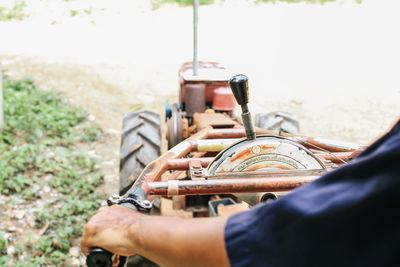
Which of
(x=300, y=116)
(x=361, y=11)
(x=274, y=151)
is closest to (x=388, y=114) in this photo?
(x=300, y=116)

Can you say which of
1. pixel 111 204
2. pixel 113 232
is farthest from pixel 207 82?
pixel 113 232

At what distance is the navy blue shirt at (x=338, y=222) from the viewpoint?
58cm

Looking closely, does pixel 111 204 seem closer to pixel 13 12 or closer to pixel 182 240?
pixel 182 240

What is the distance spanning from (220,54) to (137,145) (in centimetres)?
685

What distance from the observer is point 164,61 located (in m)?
8.91

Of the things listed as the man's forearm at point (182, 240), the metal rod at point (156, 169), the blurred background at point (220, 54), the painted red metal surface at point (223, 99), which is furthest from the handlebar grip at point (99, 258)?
the blurred background at point (220, 54)

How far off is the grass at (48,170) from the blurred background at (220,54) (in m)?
0.25

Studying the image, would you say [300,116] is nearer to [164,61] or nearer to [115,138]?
[115,138]

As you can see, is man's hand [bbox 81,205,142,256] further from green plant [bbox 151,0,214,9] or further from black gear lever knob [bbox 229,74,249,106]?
green plant [bbox 151,0,214,9]

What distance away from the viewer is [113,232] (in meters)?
1.10

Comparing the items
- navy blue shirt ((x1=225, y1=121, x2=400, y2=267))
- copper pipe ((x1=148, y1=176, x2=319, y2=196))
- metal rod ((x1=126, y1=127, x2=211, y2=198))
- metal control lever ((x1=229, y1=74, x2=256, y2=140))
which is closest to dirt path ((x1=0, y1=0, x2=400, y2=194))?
metal rod ((x1=126, y1=127, x2=211, y2=198))

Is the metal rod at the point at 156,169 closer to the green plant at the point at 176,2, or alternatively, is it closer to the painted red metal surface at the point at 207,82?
the painted red metal surface at the point at 207,82

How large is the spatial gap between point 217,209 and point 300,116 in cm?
423

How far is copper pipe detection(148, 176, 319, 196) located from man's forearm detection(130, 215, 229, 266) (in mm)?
560
